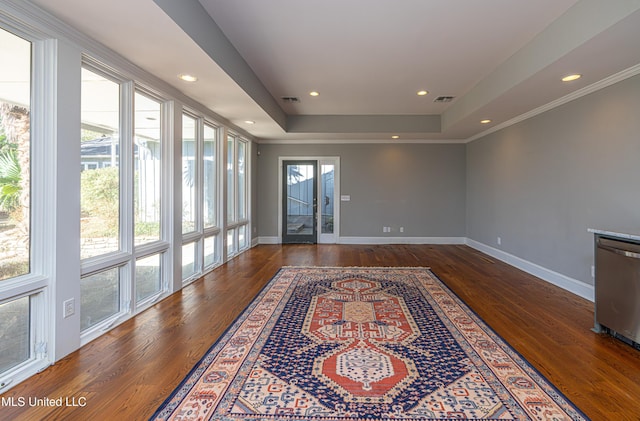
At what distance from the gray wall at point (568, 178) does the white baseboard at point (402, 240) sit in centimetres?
134

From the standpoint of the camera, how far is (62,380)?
202cm

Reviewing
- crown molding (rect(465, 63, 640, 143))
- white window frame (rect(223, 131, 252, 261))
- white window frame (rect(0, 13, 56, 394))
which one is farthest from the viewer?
white window frame (rect(223, 131, 252, 261))

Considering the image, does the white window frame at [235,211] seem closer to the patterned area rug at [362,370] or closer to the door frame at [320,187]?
the door frame at [320,187]

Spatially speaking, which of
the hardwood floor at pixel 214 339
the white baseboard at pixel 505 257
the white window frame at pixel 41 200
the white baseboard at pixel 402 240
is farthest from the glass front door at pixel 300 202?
the white window frame at pixel 41 200

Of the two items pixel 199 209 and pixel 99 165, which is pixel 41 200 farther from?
pixel 199 209

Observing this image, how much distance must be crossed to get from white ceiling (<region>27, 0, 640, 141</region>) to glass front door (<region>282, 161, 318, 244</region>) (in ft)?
8.49

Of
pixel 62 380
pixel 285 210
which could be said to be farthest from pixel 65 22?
pixel 285 210

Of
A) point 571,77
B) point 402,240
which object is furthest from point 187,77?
point 402,240

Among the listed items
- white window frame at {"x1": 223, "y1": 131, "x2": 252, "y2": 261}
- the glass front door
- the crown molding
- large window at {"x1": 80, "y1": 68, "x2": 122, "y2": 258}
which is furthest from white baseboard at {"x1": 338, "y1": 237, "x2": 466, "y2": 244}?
large window at {"x1": 80, "y1": 68, "x2": 122, "y2": 258}

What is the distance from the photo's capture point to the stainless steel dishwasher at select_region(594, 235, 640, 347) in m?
2.45

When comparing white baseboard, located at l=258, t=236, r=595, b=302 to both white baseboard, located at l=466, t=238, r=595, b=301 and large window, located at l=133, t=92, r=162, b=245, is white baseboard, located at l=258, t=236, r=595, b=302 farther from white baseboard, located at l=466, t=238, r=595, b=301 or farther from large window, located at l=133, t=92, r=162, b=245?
large window, located at l=133, t=92, r=162, b=245

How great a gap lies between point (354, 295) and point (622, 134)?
128 inches

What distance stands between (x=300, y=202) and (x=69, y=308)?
5527 millimetres

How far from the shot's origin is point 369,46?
3.41m
